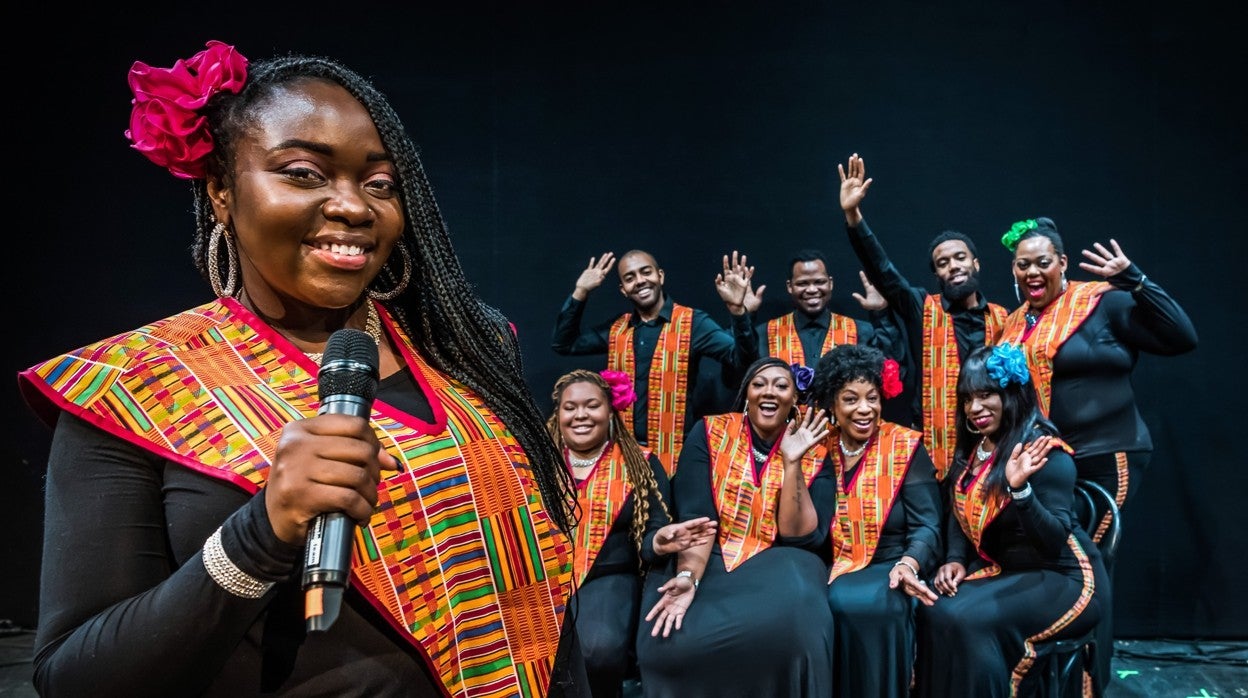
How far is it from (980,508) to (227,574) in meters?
2.67

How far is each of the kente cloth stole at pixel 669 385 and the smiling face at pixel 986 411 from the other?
1.47 m

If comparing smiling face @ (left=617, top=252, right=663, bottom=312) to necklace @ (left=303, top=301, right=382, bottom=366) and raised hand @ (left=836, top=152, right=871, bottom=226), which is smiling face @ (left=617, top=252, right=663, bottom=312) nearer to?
raised hand @ (left=836, top=152, right=871, bottom=226)

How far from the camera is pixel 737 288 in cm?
417

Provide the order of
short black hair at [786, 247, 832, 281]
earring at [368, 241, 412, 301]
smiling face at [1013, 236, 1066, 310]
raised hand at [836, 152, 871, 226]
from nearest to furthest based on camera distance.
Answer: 1. earring at [368, 241, 412, 301]
2. smiling face at [1013, 236, 1066, 310]
3. raised hand at [836, 152, 871, 226]
4. short black hair at [786, 247, 832, 281]

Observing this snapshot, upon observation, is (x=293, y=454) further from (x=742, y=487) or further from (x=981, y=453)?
(x=981, y=453)

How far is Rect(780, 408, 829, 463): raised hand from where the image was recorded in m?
3.14

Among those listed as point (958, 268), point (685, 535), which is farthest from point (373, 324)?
point (958, 268)

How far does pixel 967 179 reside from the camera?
177 inches

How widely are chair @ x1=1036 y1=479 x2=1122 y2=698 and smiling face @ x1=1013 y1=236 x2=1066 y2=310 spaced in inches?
33.3

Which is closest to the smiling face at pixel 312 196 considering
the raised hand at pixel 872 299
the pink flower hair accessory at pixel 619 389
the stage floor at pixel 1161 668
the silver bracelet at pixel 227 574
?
the silver bracelet at pixel 227 574

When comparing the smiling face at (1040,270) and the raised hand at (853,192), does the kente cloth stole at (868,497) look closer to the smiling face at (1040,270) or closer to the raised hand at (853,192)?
the smiling face at (1040,270)

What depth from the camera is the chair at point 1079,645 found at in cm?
271

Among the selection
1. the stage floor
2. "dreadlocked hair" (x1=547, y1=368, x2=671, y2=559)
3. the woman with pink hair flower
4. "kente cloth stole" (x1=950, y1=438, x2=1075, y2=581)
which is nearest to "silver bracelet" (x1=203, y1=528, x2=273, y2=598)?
the woman with pink hair flower

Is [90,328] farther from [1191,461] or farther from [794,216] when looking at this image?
[1191,461]
